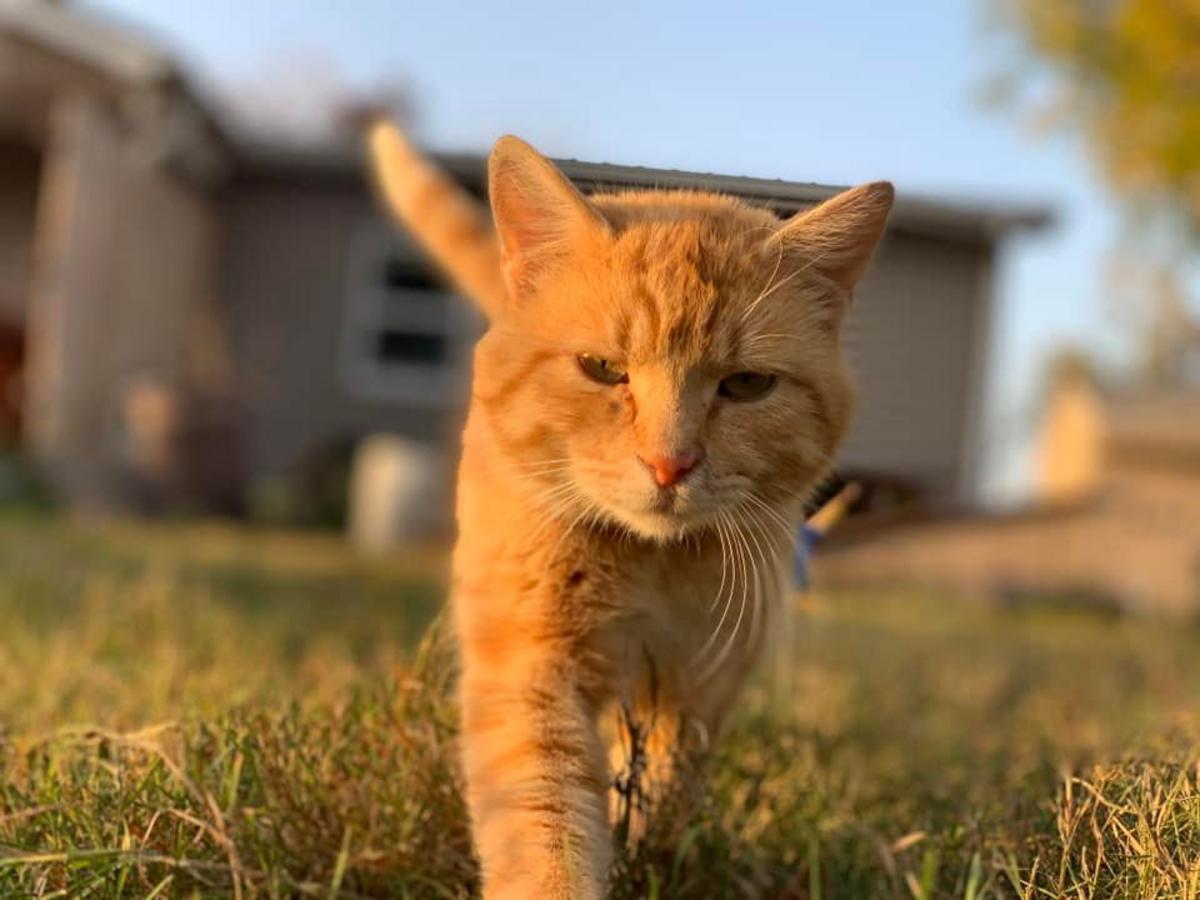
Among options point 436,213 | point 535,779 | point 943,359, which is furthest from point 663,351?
point 943,359

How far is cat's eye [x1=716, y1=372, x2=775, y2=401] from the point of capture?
179 centimetres

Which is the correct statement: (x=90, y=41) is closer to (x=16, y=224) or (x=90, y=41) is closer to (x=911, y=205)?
(x=16, y=224)

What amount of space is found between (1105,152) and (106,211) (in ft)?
27.4

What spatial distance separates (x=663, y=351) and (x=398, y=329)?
1079 cm

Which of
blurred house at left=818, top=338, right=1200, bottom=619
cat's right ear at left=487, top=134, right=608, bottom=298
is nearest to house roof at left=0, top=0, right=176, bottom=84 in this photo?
blurred house at left=818, top=338, right=1200, bottom=619

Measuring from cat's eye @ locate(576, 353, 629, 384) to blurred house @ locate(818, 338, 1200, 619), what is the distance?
20.3ft

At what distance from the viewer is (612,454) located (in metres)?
1.74

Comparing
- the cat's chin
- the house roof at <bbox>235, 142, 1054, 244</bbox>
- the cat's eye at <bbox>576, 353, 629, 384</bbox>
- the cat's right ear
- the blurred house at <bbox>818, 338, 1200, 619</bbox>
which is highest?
the house roof at <bbox>235, 142, 1054, 244</bbox>

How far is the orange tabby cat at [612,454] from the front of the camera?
1708 millimetres

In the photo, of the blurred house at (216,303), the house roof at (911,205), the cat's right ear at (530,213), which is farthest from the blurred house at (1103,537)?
the cat's right ear at (530,213)

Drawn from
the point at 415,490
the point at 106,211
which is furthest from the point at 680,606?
the point at 106,211

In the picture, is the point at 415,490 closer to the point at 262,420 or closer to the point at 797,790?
the point at 262,420

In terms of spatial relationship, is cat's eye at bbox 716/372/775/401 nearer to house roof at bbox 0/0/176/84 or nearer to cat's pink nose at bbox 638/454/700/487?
cat's pink nose at bbox 638/454/700/487

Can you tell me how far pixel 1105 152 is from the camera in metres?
9.91
